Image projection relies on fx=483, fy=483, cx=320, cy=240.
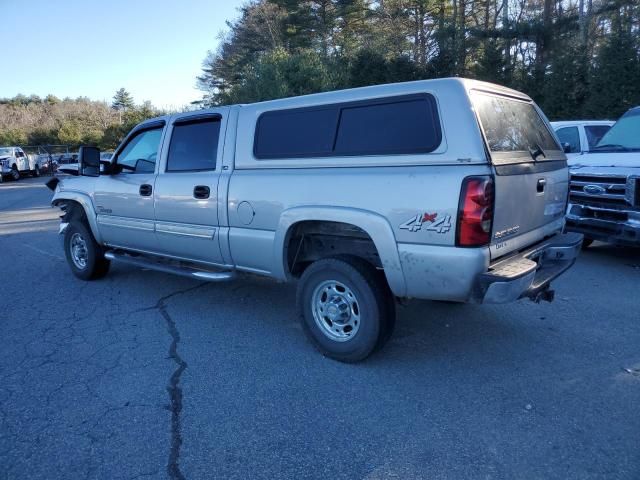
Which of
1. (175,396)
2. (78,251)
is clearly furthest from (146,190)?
(175,396)

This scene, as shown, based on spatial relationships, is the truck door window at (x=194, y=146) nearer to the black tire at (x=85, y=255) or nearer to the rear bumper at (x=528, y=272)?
the black tire at (x=85, y=255)

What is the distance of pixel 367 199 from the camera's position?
3443mm

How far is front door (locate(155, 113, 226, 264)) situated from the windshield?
18.8 ft

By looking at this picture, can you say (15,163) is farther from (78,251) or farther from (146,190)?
(146,190)

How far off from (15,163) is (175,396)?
1279 inches

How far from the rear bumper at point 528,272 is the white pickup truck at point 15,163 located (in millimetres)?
32528

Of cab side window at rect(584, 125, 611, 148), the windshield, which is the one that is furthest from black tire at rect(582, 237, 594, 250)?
cab side window at rect(584, 125, 611, 148)

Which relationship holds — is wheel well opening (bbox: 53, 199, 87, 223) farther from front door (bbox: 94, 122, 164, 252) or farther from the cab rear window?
the cab rear window

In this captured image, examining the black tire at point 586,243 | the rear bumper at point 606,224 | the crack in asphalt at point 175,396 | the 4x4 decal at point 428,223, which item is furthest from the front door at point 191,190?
the black tire at point 586,243

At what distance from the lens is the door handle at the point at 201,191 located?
14.7ft

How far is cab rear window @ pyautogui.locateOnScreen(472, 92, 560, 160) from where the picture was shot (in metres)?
3.36

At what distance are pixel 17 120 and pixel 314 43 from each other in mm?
51499

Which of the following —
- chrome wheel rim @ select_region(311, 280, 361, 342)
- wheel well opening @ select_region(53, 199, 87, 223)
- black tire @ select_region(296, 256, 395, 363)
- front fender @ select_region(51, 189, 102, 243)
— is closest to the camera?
black tire @ select_region(296, 256, 395, 363)

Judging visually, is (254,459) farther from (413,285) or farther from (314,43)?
(314,43)
